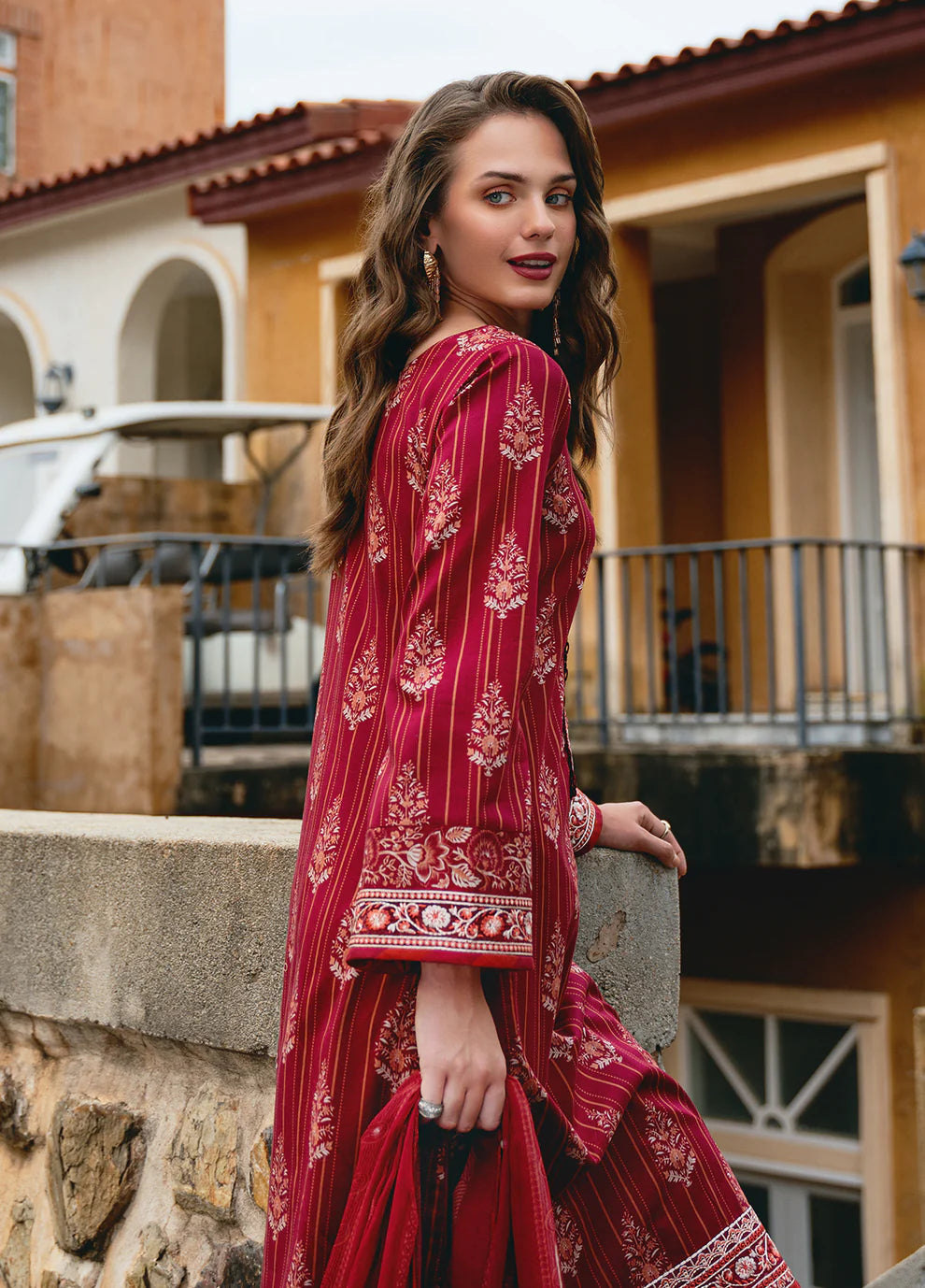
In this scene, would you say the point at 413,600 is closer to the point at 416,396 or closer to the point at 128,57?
the point at 416,396

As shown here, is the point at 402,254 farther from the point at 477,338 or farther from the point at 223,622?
the point at 223,622

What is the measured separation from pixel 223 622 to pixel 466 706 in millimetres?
7360

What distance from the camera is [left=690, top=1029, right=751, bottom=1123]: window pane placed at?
1011cm

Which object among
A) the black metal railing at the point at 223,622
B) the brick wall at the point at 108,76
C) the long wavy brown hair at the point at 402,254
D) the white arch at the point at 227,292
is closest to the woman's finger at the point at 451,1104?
the long wavy brown hair at the point at 402,254

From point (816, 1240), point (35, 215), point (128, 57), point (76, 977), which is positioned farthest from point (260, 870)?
point (128, 57)

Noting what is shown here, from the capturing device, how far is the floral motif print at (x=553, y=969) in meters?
1.75

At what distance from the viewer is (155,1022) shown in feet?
8.61

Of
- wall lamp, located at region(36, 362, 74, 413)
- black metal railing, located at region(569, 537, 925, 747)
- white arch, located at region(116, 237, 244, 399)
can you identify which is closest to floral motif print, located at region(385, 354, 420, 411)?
black metal railing, located at region(569, 537, 925, 747)

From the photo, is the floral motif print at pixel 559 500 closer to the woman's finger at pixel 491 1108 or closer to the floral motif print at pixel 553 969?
the floral motif print at pixel 553 969

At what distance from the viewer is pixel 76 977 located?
2760 millimetres

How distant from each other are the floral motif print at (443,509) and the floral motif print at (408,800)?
0.21 m

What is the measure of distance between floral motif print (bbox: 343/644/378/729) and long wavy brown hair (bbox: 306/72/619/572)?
148 mm

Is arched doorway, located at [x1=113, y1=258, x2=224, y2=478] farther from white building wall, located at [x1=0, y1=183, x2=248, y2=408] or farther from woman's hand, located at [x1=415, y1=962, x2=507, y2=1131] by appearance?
woman's hand, located at [x1=415, y1=962, x2=507, y2=1131]

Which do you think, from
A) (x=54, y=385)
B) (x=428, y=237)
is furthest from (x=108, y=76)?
(x=428, y=237)
